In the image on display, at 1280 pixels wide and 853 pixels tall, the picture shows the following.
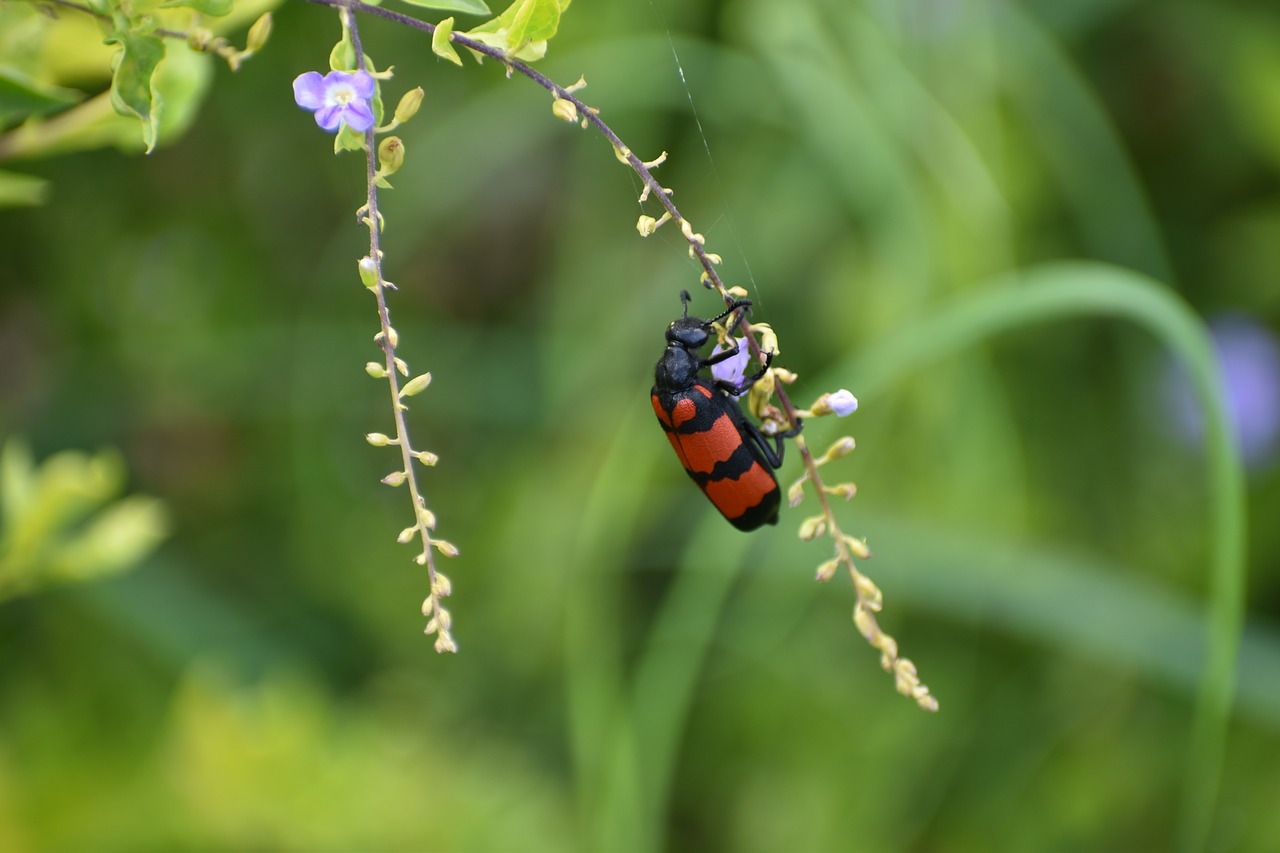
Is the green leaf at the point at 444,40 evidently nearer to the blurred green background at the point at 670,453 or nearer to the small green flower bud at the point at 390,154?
the small green flower bud at the point at 390,154

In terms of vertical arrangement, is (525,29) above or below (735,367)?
above

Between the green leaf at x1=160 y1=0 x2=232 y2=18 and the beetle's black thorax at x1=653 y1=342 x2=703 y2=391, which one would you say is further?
the beetle's black thorax at x1=653 y1=342 x2=703 y2=391

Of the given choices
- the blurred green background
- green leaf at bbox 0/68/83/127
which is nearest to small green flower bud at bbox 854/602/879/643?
green leaf at bbox 0/68/83/127

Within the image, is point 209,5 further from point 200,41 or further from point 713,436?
point 713,436

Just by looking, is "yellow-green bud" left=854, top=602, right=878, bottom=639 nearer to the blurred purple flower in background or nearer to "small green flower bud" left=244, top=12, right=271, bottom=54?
"small green flower bud" left=244, top=12, right=271, bottom=54

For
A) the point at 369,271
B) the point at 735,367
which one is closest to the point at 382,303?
the point at 369,271

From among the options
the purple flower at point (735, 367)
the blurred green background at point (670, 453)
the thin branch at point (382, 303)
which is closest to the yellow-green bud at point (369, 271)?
the thin branch at point (382, 303)
